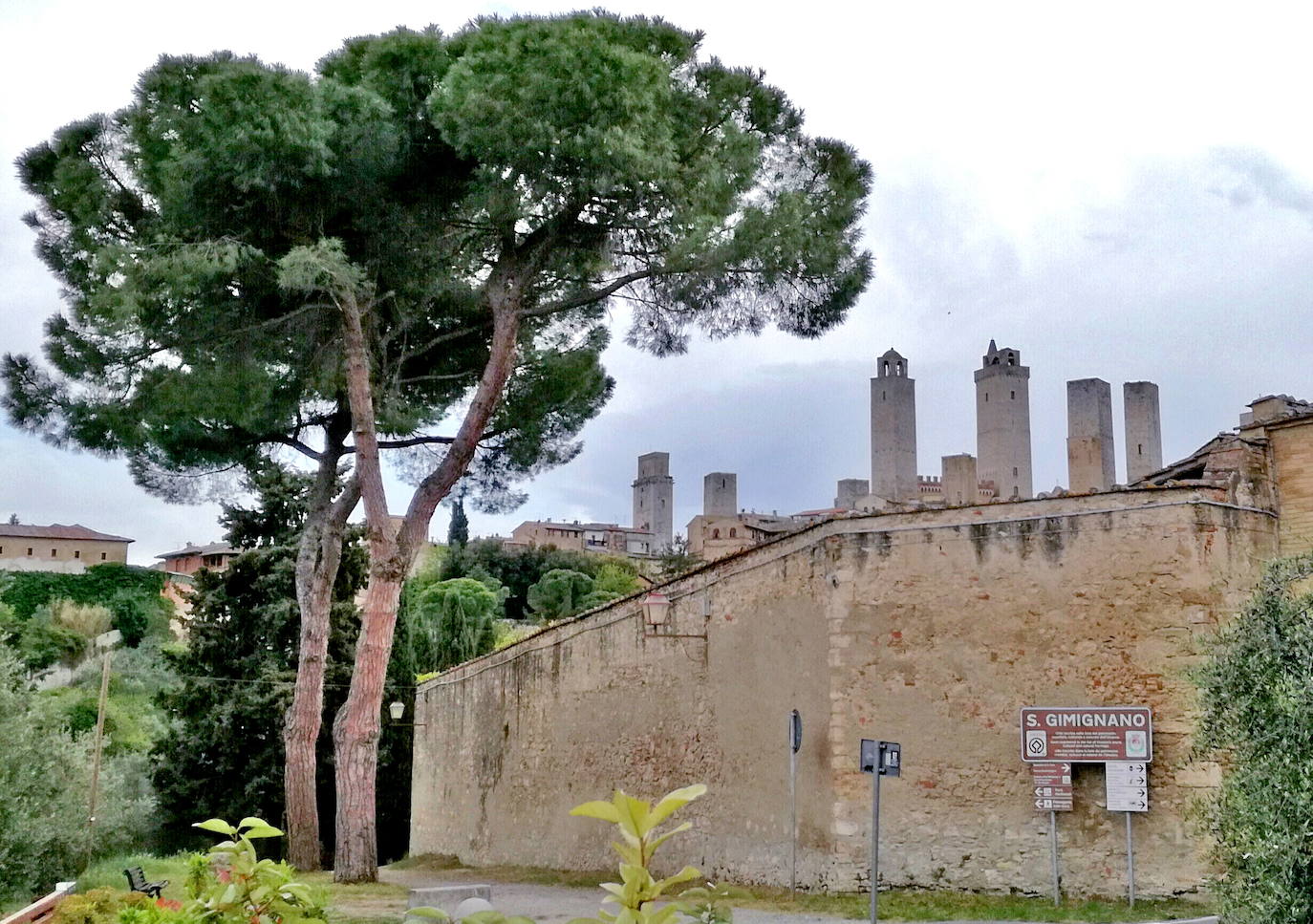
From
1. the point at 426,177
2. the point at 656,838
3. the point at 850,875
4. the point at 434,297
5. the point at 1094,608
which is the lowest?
the point at 850,875

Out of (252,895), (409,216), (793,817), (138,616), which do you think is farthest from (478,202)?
(138,616)

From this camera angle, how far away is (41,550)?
209ft

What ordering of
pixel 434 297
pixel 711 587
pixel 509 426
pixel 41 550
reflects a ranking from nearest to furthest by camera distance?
pixel 711 587 → pixel 434 297 → pixel 509 426 → pixel 41 550

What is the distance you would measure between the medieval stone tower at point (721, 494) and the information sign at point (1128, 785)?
65501 millimetres

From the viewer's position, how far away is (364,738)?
16.6m

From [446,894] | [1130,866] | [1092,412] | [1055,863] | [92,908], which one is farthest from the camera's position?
[1092,412]

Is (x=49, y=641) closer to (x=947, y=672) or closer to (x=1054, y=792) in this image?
(x=947, y=672)

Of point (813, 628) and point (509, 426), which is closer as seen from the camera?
point (813, 628)

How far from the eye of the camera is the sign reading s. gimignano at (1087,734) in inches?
476

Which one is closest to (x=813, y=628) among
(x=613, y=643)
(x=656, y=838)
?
(x=613, y=643)

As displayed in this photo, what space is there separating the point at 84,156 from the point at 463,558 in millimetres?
35118

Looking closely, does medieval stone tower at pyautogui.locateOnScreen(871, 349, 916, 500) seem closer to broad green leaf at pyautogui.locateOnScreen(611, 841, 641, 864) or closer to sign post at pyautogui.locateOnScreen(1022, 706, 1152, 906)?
sign post at pyautogui.locateOnScreen(1022, 706, 1152, 906)

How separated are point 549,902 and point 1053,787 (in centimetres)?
581

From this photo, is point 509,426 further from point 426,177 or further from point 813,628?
point 813,628
